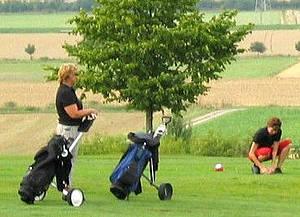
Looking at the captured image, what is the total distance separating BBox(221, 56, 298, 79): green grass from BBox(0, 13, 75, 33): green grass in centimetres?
2496

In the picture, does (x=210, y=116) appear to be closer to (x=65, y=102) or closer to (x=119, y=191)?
(x=119, y=191)

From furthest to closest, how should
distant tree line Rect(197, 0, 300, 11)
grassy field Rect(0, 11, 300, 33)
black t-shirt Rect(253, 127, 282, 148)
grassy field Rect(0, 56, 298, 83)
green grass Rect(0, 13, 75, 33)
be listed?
distant tree line Rect(197, 0, 300, 11) < green grass Rect(0, 13, 75, 33) < grassy field Rect(0, 11, 300, 33) < grassy field Rect(0, 56, 298, 83) < black t-shirt Rect(253, 127, 282, 148)

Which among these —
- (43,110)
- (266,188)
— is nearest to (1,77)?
(43,110)

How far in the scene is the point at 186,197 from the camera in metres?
17.3

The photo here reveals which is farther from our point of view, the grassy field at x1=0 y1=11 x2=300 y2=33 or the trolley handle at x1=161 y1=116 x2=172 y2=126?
the grassy field at x1=0 y1=11 x2=300 y2=33

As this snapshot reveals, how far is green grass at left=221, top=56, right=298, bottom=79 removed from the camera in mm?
86500

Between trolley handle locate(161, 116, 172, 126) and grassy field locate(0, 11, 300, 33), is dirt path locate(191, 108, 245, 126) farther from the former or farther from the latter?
grassy field locate(0, 11, 300, 33)

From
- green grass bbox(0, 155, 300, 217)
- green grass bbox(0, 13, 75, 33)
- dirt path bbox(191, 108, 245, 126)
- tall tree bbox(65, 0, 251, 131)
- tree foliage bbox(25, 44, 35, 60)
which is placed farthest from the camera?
green grass bbox(0, 13, 75, 33)

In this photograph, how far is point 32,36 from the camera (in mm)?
118500

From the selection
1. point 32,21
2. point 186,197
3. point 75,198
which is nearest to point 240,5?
point 32,21

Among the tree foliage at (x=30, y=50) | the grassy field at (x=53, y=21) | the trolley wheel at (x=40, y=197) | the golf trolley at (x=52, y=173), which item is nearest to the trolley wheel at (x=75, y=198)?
the golf trolley at (x=52, y=173)

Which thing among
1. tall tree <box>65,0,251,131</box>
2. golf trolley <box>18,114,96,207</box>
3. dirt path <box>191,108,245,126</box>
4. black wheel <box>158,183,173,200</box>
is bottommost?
dirt path <box>191,108,245,126</box>

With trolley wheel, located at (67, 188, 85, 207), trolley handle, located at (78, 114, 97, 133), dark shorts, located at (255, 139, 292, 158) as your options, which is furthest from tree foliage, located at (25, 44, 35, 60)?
trolley wheel, located at (67, 188, 85, 207)

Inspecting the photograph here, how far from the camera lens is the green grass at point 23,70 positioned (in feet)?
265
